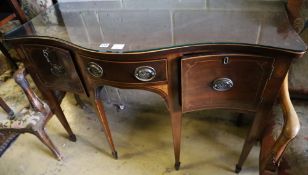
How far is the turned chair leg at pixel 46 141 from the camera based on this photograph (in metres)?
1.25

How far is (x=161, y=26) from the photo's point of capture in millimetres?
903

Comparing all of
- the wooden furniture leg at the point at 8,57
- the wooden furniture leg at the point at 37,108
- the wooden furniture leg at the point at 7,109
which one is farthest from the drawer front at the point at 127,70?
the wooden furniture leg at the point at 8,57

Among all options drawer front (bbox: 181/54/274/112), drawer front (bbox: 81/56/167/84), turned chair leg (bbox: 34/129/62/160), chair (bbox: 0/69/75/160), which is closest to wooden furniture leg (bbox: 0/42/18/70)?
chair (bbox: 0/69/75/160)

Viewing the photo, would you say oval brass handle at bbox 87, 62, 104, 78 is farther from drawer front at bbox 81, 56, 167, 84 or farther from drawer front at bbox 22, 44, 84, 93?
drawer front at bbox 22, 44, 84, 93

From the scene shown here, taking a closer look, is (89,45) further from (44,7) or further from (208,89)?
(44,7)

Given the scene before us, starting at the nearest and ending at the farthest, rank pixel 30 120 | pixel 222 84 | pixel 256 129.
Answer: pixel 222 84
pixel 256 129
pixel 30 120

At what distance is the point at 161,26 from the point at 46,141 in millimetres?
944

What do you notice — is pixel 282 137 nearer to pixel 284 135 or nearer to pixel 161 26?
pixel 284 135

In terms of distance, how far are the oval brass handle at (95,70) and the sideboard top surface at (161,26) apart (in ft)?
0.26

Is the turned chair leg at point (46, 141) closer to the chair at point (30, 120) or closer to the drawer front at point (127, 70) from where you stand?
the chair at point (30, 120)

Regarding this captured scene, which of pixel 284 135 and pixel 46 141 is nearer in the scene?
pixel 284 135

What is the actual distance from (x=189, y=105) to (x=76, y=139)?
0.94 m

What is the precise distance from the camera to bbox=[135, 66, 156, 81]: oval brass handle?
0.83m

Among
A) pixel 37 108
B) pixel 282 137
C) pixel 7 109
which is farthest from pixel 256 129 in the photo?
pixel 7 109
